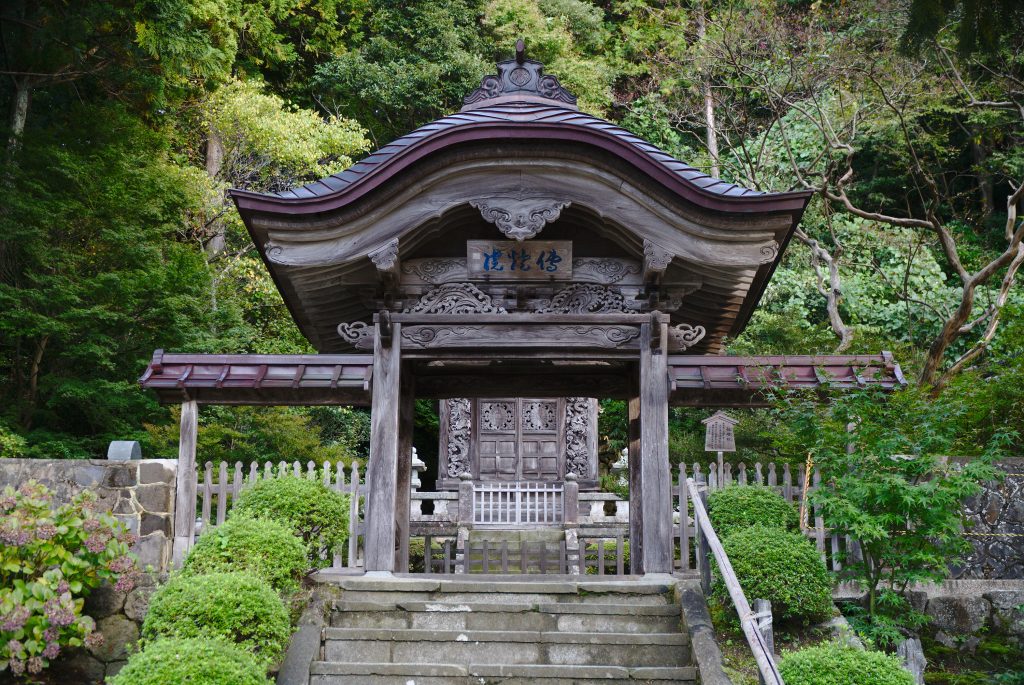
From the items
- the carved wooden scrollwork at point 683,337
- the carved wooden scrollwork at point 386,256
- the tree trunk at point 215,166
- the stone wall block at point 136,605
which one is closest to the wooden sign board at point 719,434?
the carved wooden scrollwork at point 683,337

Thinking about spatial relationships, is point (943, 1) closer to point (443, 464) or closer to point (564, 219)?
point (564, 219)

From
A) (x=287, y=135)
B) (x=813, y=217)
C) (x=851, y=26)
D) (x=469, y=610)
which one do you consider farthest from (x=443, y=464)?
(x=469, y=610)

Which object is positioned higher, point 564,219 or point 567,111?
point 567,111

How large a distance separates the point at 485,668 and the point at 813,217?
728 inches

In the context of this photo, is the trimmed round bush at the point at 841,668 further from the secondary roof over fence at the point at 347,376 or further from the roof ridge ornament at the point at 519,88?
the roof ridge ornament at the point at 519,88

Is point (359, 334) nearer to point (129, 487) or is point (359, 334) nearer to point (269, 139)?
point (129, 487)

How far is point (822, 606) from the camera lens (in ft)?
25.1

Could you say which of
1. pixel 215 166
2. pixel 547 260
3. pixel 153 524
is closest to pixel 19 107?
pixel 215 166

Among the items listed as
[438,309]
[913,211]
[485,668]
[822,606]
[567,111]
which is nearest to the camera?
[485,668]

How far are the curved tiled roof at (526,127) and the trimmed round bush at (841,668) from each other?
4346mm

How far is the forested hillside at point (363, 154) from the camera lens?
1609 cm

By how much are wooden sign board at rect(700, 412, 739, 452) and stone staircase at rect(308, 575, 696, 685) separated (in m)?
6.84

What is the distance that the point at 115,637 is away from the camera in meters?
8.50

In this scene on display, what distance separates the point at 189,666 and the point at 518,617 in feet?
9.23
